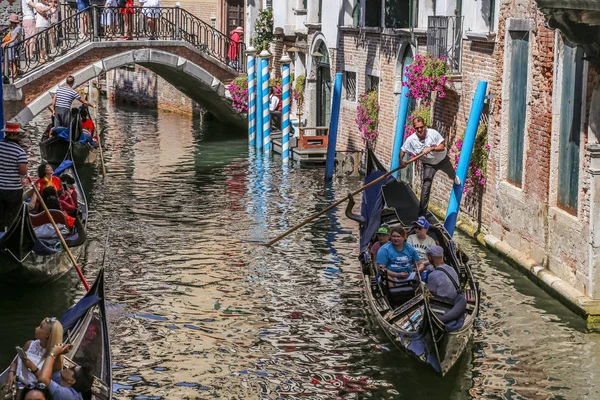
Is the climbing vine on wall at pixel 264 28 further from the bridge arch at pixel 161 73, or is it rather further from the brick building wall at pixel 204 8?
the brick building wall at pixel 204 8

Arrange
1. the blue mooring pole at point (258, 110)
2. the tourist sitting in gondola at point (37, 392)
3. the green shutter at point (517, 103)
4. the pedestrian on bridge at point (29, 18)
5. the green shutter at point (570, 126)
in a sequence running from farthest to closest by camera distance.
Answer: the pedestrian on bridge at point (29, 18) → the blue mooring pole at point (258, 110) → the green shutter at point (517, 103) → the green shutter at point (570, 126) → the tourist sitting in gondola at point (37, 392)

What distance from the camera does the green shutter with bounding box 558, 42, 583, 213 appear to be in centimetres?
830

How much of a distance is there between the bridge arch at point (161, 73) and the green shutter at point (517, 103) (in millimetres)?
8756

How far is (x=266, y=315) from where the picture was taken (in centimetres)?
827

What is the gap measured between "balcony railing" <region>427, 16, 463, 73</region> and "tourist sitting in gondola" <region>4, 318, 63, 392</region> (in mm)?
6500

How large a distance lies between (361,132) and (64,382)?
9.71 meters

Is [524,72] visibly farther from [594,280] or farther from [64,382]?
[64,382]

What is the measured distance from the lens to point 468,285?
7.77 m

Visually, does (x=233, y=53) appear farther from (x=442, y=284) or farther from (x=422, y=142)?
(x=442, y=284)

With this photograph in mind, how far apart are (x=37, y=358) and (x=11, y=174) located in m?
3.94

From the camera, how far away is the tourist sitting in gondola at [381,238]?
834 centimetres

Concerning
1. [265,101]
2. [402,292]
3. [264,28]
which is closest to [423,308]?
[402,292]

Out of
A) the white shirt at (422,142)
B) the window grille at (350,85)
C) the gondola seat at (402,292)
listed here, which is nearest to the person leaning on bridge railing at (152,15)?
the window grille at (350,85)

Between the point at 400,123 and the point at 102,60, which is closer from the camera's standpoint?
the point at 400,123
